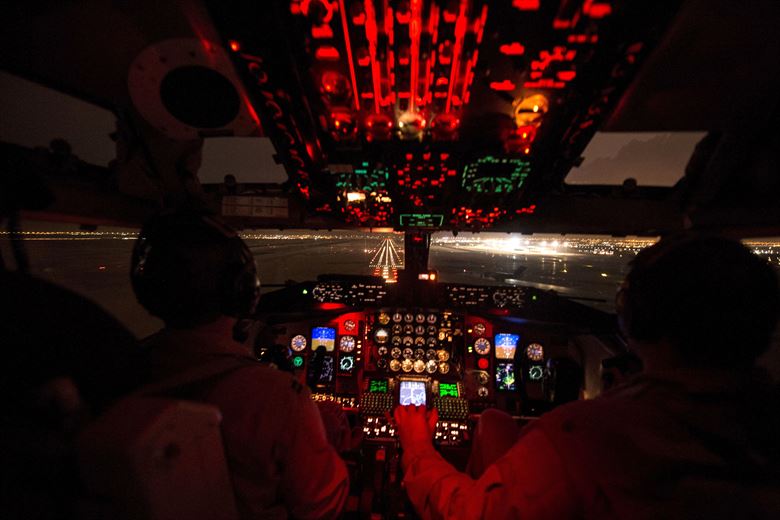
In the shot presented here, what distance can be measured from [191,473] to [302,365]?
2.69 metres

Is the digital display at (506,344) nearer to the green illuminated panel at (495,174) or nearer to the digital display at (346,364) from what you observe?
the digital display at (346,364)

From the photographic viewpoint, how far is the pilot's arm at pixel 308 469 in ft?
2.86

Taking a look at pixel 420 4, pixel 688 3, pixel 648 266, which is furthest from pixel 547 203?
pixel 420 4

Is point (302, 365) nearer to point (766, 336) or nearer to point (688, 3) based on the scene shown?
point (766, 336)

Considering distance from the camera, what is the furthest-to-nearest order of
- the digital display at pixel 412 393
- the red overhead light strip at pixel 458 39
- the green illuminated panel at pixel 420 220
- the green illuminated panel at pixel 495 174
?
the digital display at pixel 412 393
the green illuminated panel at pixel 420 220
the green illuminated panel at pixel 495 174
the red overhead light strip at pixel 458 39

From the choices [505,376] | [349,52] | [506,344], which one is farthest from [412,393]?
[349,52]

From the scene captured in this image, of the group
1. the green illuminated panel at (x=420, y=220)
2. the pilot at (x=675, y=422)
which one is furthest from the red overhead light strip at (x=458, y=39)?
the green illuminated panel at (x=420, y=220)

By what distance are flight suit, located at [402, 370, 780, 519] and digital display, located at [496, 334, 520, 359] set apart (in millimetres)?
2318

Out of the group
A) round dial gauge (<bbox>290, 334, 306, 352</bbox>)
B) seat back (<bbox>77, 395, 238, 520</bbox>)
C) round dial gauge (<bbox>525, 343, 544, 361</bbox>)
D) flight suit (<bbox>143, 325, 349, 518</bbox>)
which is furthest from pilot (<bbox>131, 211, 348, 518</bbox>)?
round dial gauge (<bbox>525, 343, 544, 361</bbox>)

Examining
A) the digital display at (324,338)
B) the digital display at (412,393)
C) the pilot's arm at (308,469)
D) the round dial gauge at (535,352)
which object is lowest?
the digital display at (412,393)

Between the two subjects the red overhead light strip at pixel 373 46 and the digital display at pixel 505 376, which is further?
the digital display at pixel 505 376

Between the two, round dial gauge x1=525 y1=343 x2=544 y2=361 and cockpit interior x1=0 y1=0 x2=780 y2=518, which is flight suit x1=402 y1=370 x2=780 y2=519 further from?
round dial gauge x1=525 y1=343 x2=544 y2=361

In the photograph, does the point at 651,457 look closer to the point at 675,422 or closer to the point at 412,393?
the point at 675,422

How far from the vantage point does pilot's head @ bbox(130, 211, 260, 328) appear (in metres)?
0.93
